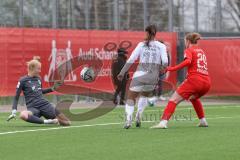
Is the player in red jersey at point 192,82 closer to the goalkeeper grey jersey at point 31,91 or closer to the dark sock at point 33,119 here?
the dark sock at point 33,119

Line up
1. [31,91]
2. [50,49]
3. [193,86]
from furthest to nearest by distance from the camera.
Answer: [50,49]
[31,91]
[193,86]

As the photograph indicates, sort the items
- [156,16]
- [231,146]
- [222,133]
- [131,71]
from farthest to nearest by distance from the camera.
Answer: [156,16], [131,71], [222,133], [231,146]

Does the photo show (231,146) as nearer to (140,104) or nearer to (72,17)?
(140,104)

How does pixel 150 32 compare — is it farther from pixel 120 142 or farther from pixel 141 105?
pixel 120 142

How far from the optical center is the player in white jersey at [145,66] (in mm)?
14148

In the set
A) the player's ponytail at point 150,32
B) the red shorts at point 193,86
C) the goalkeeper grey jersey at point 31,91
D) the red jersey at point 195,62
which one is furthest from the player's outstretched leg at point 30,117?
the red jersey at point 195,62

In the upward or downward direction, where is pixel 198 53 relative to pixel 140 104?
upward

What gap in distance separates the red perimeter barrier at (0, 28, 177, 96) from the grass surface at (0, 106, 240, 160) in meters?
10.2

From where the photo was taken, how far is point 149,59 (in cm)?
1420

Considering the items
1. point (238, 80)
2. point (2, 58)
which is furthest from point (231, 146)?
point (238, 80)

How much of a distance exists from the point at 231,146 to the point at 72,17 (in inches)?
734

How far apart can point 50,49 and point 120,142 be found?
15508mm

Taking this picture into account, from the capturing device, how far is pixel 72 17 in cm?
2878

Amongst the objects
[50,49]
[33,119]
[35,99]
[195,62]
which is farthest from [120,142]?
[50,49]
